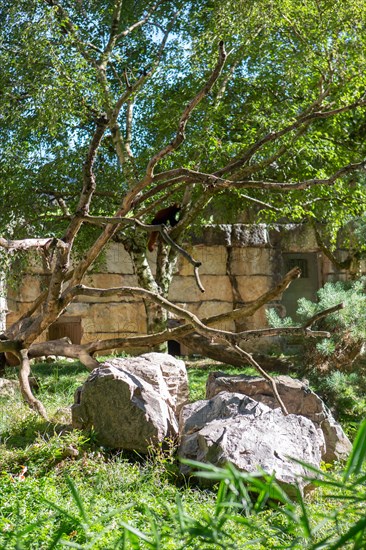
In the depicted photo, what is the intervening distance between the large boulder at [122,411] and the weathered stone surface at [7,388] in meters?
2.03

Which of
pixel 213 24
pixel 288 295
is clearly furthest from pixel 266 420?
pixel 288 295

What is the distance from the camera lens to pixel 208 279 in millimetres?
14773

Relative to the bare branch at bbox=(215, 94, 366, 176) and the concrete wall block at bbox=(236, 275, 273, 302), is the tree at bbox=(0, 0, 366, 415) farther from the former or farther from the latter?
the concrete wall block at bbox=(236, 275, 273, 302)

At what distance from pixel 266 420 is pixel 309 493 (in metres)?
0.71

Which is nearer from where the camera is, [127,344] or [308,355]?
[127,344]

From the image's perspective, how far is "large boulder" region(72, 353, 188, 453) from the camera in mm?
5934

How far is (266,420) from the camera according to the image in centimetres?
582

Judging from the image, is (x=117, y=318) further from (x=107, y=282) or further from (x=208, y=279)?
(x=208, y=279)

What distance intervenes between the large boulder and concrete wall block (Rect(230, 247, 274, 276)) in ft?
28.3

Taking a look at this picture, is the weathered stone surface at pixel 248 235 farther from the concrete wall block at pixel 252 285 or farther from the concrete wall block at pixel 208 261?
the concrete wall block at pixel 252 285

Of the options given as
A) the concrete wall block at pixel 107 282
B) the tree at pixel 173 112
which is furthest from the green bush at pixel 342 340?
the concrete wall block at pixel 107 282

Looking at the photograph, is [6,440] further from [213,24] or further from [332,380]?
[213,24]

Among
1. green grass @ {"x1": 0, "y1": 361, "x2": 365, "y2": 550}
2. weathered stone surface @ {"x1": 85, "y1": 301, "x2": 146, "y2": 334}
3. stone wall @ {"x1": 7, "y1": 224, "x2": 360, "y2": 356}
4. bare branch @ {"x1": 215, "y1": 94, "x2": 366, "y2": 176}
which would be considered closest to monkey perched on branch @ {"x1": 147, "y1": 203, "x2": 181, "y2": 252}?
bare branch @ {"x1": 215, "y1": 94, "x2": 366, "y2": 176}

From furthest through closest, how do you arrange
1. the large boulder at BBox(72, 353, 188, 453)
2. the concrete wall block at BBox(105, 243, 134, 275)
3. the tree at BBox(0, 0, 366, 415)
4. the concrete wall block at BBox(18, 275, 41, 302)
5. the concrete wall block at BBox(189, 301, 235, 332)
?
the concrete wall block at BBox(189, 301, 235, 332) < the concrete wall block at BBox(105, 243, 134, 275) < the concrete wall block at BBox(18, 275, 41, 302) < the tree at BBox(0, 0, 366, 415) < the large boulder at BBox(72, 353, 188, 453)
